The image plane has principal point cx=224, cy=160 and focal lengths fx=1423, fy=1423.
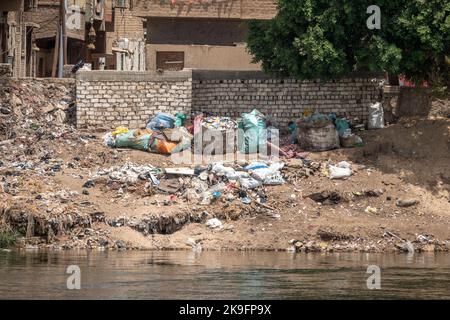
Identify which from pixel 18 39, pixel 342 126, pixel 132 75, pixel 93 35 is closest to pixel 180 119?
pixel 132 75

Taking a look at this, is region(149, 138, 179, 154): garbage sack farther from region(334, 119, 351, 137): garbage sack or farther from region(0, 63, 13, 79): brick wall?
region(0, 63, 13, 79): brick wall

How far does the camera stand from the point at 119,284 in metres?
20.5

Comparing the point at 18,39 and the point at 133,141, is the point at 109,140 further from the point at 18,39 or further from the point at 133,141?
the point at 18,39

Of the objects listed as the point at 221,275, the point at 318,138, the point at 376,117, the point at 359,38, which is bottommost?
the point at 221,275

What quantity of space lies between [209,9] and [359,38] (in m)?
7.04

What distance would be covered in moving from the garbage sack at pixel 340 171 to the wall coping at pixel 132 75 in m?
4.32

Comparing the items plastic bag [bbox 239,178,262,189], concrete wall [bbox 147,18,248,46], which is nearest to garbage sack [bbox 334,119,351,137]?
plastic bag [bbox 239,178,262,189]

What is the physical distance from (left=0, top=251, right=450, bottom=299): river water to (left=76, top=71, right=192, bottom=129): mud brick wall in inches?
241

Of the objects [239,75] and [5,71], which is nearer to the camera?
[239,75]

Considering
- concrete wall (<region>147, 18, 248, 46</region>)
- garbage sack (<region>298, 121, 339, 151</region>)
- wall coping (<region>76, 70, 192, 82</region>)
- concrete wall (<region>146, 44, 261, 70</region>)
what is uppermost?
concrete wall (<region>147, 18, 248, 46</region>)

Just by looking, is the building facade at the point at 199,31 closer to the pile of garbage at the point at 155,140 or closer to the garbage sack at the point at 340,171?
the pile of garbage at the point at 155,140

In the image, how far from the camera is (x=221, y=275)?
70.9 ft

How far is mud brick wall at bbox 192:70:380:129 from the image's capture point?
3105cm

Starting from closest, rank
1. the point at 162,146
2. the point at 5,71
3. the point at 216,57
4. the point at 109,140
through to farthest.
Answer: the point at 162,146
the point at 109,140
the point at 5,71
the point at 216,57
